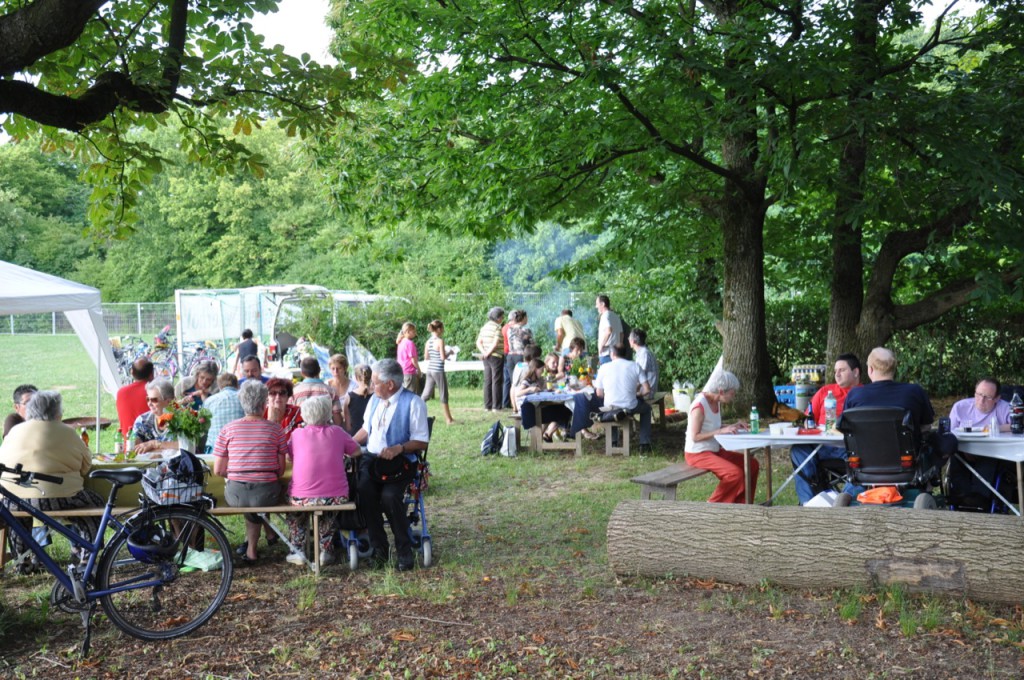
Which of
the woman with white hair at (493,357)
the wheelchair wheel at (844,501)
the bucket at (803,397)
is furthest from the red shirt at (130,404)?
the bucket at (803,397)

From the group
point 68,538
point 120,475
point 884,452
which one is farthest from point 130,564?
point 884,452

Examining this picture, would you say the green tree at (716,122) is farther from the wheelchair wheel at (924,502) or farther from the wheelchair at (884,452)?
the wheelchair wheel at (924,502)

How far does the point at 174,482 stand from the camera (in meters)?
5.57

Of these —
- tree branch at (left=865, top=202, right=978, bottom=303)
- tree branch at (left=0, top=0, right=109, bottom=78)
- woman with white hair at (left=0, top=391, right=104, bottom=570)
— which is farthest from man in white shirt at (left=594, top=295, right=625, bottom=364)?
tree branch at (left=0, top=0, right=109, bottom=78)

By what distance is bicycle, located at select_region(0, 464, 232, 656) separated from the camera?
522 cm

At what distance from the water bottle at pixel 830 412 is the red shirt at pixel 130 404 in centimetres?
580

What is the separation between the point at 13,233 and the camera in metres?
46.5

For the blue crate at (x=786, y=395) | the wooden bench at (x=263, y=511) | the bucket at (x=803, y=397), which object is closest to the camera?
the wooden bench at (x=263, y=511)

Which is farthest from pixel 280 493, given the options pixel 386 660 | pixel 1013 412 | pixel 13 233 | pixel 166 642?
pixel 13 233

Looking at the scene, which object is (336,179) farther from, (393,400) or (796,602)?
(796,602)

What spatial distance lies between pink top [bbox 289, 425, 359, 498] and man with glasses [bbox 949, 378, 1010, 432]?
4.53m

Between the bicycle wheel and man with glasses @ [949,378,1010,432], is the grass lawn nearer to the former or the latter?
the bicycle wheel

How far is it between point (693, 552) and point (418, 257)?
101ft

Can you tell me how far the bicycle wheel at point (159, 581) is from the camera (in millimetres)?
5309
